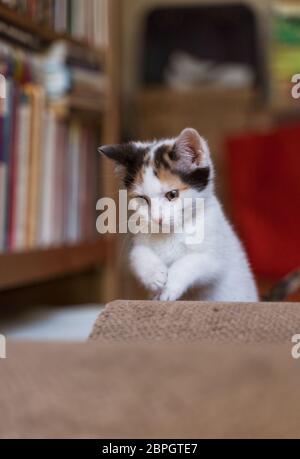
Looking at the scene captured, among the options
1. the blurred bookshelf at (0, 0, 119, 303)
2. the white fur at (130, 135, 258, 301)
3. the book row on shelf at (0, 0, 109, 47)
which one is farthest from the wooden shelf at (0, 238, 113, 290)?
the white fur at (130, 135, 258, 301)

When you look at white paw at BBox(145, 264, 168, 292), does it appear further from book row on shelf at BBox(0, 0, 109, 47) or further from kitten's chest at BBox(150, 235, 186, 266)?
book row on shelf at BBox(0, 0, 109, 47)

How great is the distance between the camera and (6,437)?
529 millimetres

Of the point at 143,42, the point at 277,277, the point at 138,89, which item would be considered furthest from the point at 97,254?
the point at 143,42

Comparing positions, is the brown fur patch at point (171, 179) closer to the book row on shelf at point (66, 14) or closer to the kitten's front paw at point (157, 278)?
the kitten's front paw at point (157, 278)

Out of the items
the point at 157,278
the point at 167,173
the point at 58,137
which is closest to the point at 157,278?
the point at 157,278

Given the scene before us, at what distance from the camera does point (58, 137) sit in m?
1.27

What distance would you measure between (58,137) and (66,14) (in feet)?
1.57

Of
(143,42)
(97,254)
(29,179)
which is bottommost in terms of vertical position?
(97,254)

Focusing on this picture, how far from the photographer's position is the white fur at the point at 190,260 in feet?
1.83

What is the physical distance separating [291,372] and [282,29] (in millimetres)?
2540

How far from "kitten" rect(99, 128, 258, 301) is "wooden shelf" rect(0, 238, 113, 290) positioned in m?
0.51

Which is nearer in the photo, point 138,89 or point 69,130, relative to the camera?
point 69,130

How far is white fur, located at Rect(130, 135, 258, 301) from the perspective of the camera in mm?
558
